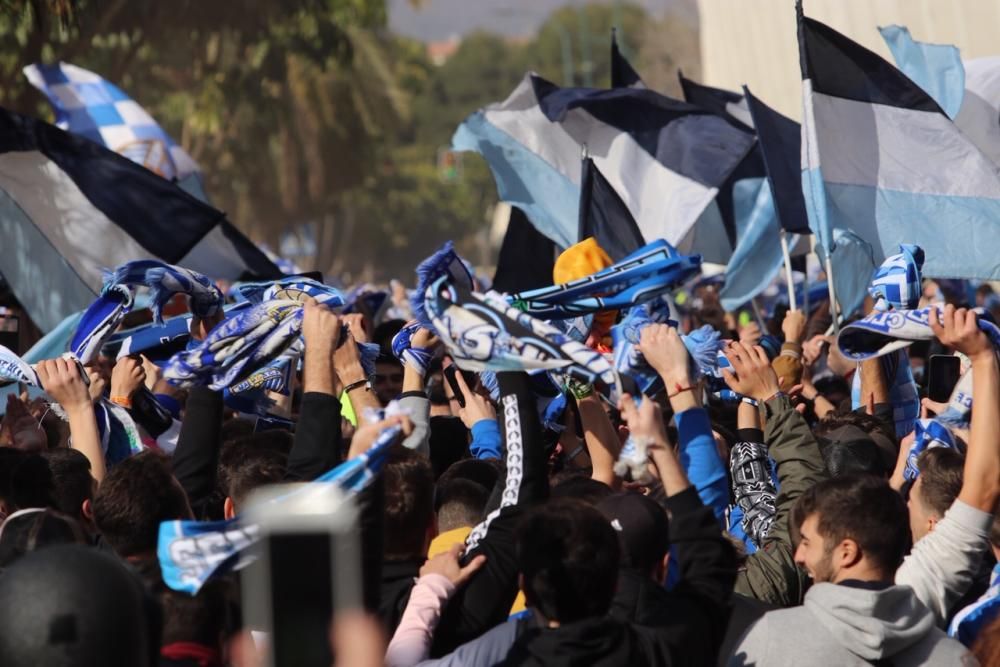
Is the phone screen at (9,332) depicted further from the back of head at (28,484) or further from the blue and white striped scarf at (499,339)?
the blue and white striped scarf at (499,339)

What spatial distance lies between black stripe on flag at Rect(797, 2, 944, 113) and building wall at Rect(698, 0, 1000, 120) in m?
9.82

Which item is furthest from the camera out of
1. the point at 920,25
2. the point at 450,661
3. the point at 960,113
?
the point at 920,25

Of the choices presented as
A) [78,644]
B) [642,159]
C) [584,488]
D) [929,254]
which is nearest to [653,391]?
[584,488]

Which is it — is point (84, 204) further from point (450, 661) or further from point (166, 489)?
point (450, 661)

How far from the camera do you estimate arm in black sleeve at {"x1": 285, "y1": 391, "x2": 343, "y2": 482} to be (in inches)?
151

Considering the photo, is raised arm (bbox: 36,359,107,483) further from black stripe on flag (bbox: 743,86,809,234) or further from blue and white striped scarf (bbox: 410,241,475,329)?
black stripe on flag (bbox: 743,86,809,234)

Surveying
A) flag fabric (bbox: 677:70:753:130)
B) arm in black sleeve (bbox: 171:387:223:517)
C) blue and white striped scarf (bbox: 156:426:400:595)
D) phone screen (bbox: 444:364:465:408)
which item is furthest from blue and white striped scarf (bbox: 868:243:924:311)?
flag fabric (bbox: 677:70:753:130)

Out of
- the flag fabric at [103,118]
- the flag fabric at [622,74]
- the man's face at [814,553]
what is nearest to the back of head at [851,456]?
the man's face at [814,553]

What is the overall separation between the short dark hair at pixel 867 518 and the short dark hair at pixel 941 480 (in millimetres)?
565

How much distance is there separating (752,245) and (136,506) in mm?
8570

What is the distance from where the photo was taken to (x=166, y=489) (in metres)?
4.16

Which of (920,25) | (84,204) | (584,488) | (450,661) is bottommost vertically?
(450,661)

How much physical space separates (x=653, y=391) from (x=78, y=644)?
233 cm

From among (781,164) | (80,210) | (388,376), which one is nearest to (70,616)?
(388,376)
